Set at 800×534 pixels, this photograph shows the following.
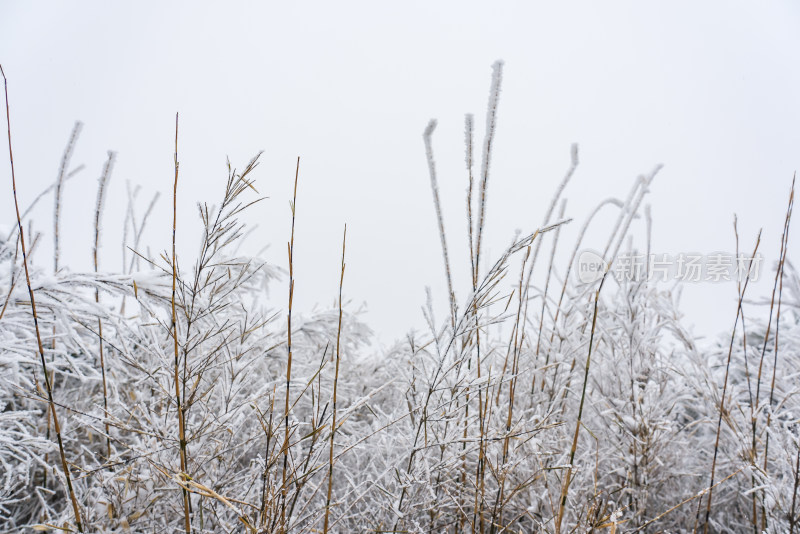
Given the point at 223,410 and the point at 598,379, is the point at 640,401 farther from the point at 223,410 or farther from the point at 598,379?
the point at 223,410

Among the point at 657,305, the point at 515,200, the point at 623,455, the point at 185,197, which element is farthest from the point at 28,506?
the point at 515,200

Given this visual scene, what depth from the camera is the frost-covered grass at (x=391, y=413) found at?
101cm

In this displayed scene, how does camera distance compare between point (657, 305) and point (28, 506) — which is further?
point (657, 305)

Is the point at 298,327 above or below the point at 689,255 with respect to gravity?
below

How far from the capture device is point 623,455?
5.01ft

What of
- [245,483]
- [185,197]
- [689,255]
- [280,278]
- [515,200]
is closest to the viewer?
[185,197]

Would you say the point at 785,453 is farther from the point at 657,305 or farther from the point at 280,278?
the point at 280,278

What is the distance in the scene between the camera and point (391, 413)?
1.70 metres

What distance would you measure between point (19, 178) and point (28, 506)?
134 centimetres

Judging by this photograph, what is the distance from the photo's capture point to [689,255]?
10.0 feet

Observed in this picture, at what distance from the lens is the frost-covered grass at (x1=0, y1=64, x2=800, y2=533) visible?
3.33 ft

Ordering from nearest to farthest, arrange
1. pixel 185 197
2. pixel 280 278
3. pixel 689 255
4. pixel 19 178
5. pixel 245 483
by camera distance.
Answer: pixel 185 197
pixel 19 178
pixel 245 483
pixel 280 278
pixel 689 255

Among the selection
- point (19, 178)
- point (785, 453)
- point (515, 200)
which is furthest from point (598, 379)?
point (515, 200)

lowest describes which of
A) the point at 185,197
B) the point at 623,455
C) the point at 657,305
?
the point at 623,455
